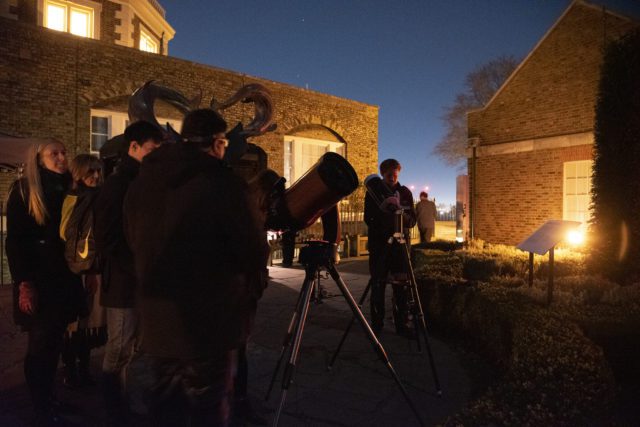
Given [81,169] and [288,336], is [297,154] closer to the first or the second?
[81,169]

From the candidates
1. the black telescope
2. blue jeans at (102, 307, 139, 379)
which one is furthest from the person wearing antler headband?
blue jeans at (102, 307, 139, 379)

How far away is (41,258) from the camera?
2834mm

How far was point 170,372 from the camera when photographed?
5.65 ft

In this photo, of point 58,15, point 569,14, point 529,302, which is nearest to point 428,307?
point 529,302

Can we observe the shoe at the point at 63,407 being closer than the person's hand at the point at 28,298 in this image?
No

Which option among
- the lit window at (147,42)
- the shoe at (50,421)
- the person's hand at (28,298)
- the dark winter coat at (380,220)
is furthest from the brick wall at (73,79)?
the shoe at (50,421)

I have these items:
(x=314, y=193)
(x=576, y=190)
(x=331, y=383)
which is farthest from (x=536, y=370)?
(x=576, y=190)

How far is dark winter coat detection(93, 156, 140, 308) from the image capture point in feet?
7.87

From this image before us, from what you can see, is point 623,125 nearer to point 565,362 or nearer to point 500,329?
point 500,329

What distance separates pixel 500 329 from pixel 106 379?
3.25 meters

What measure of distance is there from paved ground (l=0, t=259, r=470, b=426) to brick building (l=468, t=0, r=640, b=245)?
794 cm

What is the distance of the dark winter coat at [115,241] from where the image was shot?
240cm

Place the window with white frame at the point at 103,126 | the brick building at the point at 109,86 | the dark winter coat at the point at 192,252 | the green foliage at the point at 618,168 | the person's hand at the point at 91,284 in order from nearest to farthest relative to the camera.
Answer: the dark winter coat at the point at 192,252, the person's hand at the point at 91,284, the green foliage at the point at 618,168, the brick building at the point at 109,86, the window with white frame at the point at 103,126

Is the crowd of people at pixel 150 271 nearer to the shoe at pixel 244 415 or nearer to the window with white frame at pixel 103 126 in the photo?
the shoe at pixel 244 415
